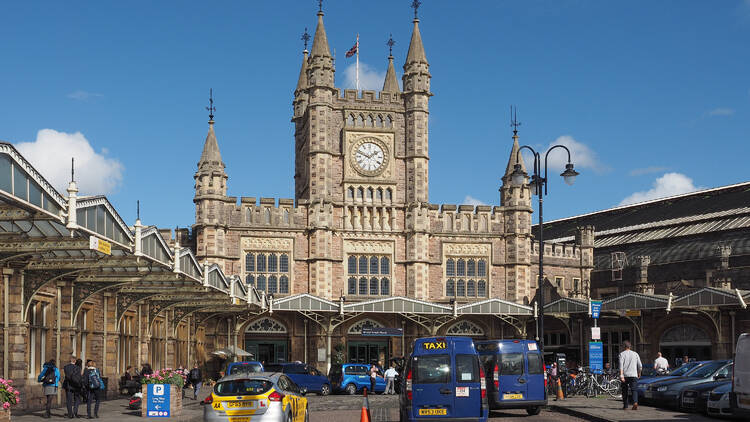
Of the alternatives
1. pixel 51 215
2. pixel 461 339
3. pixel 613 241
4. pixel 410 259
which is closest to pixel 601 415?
pixel 461 339

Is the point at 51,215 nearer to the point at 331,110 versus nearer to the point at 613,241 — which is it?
the point at 331,110

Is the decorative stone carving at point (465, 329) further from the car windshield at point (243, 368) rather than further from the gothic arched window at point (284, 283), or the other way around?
the car windshield at point (243, 368)

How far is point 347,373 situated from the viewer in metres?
40.9

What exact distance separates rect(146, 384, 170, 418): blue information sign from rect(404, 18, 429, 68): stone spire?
37642 millimetres

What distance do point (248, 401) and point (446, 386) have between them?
14.4 ft

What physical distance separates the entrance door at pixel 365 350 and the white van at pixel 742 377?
37.0 meters

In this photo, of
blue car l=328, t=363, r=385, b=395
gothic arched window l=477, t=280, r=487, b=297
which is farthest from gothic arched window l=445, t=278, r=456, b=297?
blue car l=328, t=363, r=385, b=395

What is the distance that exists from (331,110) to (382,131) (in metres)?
3.46

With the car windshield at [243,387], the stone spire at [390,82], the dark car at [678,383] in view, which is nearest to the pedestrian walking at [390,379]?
the dark car at [678,383]

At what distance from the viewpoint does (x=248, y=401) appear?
17703mm

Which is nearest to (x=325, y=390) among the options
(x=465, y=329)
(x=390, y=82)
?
(x=465, y=329)

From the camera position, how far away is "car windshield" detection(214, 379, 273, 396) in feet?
58.5

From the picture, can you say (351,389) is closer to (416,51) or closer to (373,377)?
(373,377)

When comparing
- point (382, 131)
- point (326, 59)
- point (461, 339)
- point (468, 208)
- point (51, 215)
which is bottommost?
point (461, 339)
